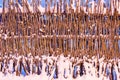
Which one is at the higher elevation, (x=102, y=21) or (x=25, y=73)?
(x=102, y=21)

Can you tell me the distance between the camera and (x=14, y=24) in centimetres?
259

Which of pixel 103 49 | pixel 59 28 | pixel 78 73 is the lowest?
pixel 78 73

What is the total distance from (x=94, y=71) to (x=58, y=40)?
352 mm

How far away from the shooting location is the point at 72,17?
2.55 m

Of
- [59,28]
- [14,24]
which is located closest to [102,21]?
[59,28]

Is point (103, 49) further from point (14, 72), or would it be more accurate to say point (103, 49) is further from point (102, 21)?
point (14, 72)

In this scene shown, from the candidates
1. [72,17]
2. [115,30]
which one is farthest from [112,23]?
[72,17]

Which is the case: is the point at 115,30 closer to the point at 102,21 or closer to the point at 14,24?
the point at 102,21

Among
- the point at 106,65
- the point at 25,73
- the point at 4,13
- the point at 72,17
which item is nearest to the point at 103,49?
the point at 106,65

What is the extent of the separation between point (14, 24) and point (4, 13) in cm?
11

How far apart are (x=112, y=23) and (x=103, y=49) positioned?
200mm

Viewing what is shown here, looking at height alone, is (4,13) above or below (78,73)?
above

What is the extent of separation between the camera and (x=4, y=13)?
8.40 feet

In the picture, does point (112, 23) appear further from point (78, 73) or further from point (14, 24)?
point (14, 24)
